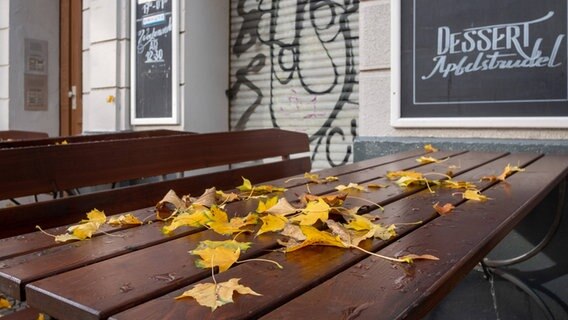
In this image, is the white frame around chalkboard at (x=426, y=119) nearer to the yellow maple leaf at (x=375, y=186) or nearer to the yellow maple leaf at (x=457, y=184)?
the yellow maple leaf at (x=457, y=184)

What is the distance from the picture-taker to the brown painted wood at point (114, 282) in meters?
0.86

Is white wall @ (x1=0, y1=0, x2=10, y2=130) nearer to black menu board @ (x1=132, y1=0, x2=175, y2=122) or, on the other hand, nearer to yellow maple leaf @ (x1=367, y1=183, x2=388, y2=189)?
black menu board @ (x1=132, y1=0, x2=175, y2=122)

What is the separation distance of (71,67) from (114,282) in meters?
7.82

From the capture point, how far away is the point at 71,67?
8062 millimetres

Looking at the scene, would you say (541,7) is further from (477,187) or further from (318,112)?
(318,112)

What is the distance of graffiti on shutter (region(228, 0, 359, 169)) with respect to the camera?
521 centimetres

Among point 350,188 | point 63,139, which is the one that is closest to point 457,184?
point 350,188

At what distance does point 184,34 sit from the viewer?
5.70 metres

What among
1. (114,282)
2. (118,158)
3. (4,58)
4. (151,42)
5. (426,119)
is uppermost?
(4,58)

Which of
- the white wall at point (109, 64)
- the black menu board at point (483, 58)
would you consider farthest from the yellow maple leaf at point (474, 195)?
the white wall at point (109, 64)

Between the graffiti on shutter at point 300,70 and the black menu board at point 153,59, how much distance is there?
73cm

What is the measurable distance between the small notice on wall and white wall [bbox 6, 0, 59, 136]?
6cm

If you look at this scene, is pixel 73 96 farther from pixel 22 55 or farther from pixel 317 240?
Answer: pixel 317 240

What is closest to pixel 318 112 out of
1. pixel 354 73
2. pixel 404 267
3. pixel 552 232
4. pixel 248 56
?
pixel 354 73
